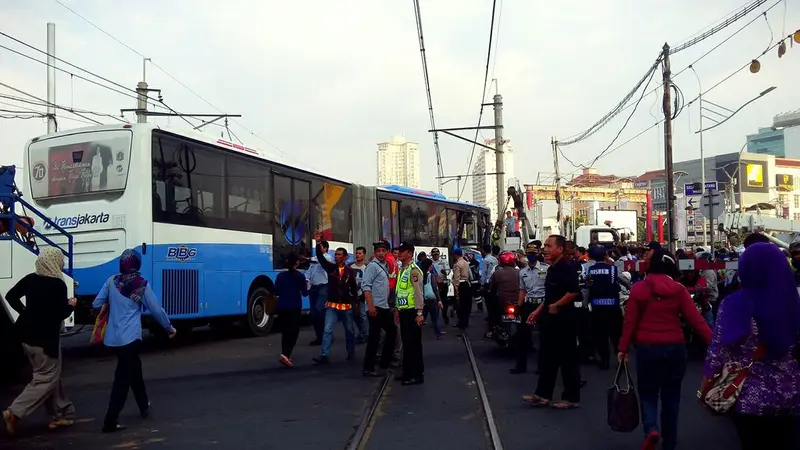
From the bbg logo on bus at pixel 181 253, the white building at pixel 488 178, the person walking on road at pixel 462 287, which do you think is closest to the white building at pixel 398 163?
the white building at pixel 488 178

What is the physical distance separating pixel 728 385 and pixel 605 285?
6550mm

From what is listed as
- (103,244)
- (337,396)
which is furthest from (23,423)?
(103,244)

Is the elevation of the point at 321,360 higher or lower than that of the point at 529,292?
lower

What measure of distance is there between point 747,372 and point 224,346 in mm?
11505

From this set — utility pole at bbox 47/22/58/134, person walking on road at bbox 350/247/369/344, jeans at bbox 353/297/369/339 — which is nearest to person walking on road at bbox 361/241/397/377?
person walking on road at bbox 350/247/369/344

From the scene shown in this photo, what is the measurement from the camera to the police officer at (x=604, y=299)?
10.6 m

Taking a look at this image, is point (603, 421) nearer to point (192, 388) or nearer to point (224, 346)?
point (192, 388)

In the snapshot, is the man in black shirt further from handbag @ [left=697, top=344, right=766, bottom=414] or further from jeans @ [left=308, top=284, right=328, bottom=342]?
jeans @ [left=308, top=284, right=328, bottom=342]

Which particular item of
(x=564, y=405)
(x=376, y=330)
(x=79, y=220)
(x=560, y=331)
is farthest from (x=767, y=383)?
(x=79, y=220)

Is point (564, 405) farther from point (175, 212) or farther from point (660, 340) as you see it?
point (175, 212)

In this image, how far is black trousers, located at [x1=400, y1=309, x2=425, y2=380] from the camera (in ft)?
31.3

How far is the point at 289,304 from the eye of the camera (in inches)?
444

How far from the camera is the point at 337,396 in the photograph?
8805 millimetres

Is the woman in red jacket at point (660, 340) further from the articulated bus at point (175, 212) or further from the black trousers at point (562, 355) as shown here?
the articulated bus at point (175, 212)
